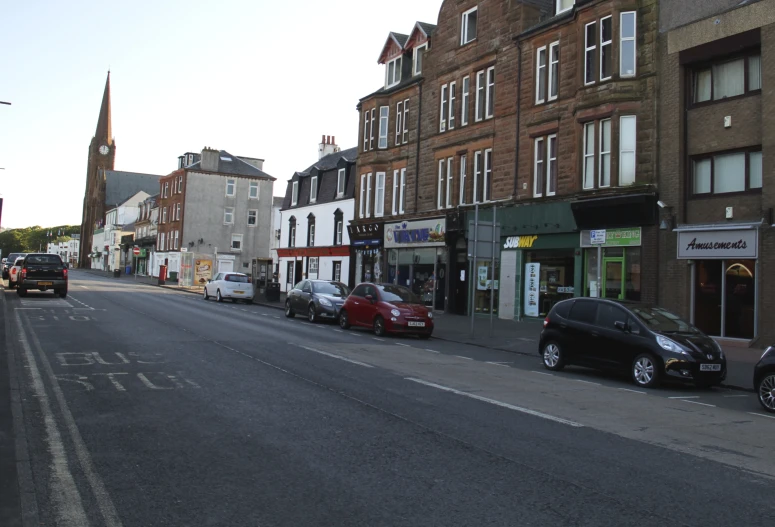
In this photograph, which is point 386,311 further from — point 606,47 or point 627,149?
point 606,47

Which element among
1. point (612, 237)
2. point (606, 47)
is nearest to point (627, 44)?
point (606, 47)

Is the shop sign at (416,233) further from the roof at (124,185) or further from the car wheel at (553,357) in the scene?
the roof at (124,185)

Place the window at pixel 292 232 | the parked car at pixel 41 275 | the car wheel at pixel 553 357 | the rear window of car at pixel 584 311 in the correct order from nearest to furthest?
1. the rear window of car at pixel 584 311
2. the car wheel at pixel 553 357
3. the parked car at pixel 41 275
4. the window at pixel 292 232

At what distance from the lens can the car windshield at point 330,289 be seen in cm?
2658

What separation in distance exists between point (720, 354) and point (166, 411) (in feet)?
32.8

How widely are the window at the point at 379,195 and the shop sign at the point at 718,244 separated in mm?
19693

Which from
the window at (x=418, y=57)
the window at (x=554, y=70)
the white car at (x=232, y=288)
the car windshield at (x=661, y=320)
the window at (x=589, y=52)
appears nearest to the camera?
the car windshield at (x=661, y=320)

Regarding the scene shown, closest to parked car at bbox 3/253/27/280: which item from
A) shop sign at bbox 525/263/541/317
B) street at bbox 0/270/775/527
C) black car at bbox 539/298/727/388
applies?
shop sign at bbox 525/263/541/317

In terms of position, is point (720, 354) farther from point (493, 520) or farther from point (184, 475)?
point (184, 475)

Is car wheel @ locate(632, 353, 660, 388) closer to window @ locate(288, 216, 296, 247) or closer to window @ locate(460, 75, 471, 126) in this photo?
window @ locate(460, 75, 471, 126)

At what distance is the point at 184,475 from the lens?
18.9 ft

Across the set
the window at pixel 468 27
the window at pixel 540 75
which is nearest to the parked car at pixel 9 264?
the window at pixel 468 27

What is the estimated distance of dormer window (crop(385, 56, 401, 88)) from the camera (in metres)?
38.3

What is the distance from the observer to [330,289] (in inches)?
1059
